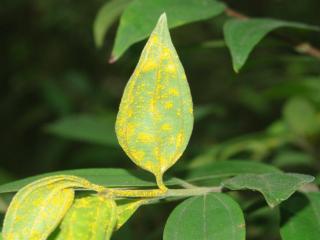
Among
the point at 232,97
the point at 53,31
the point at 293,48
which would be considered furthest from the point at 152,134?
the point at 53,31

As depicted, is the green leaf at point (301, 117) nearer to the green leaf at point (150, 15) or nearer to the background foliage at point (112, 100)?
the background foliage at point (112, 100)

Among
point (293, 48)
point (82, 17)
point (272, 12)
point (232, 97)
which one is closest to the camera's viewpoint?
point (293, 48)

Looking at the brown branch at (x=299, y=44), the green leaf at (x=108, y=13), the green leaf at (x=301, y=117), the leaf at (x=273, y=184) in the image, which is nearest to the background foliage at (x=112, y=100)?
the green leaf at (x=301, y=117)

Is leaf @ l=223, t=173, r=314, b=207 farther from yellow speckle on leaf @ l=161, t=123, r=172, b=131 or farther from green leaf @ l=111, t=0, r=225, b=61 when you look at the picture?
green leaf @ l=111, t=0, r=225, b=61

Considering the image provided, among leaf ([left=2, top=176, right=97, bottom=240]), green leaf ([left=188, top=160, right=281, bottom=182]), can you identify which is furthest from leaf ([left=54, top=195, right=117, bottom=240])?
green leaf ([left=188, top=160, right=281, bottom=182])

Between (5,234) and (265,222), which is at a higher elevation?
(5,234)

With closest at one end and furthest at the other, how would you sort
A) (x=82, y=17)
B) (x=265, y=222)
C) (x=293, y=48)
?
(x=293, y=48) < (x=265, y=222) < (x=82, y=17)

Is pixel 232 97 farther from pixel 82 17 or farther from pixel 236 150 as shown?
pixel 236 150

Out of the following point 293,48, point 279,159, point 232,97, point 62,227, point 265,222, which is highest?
point 62,227
